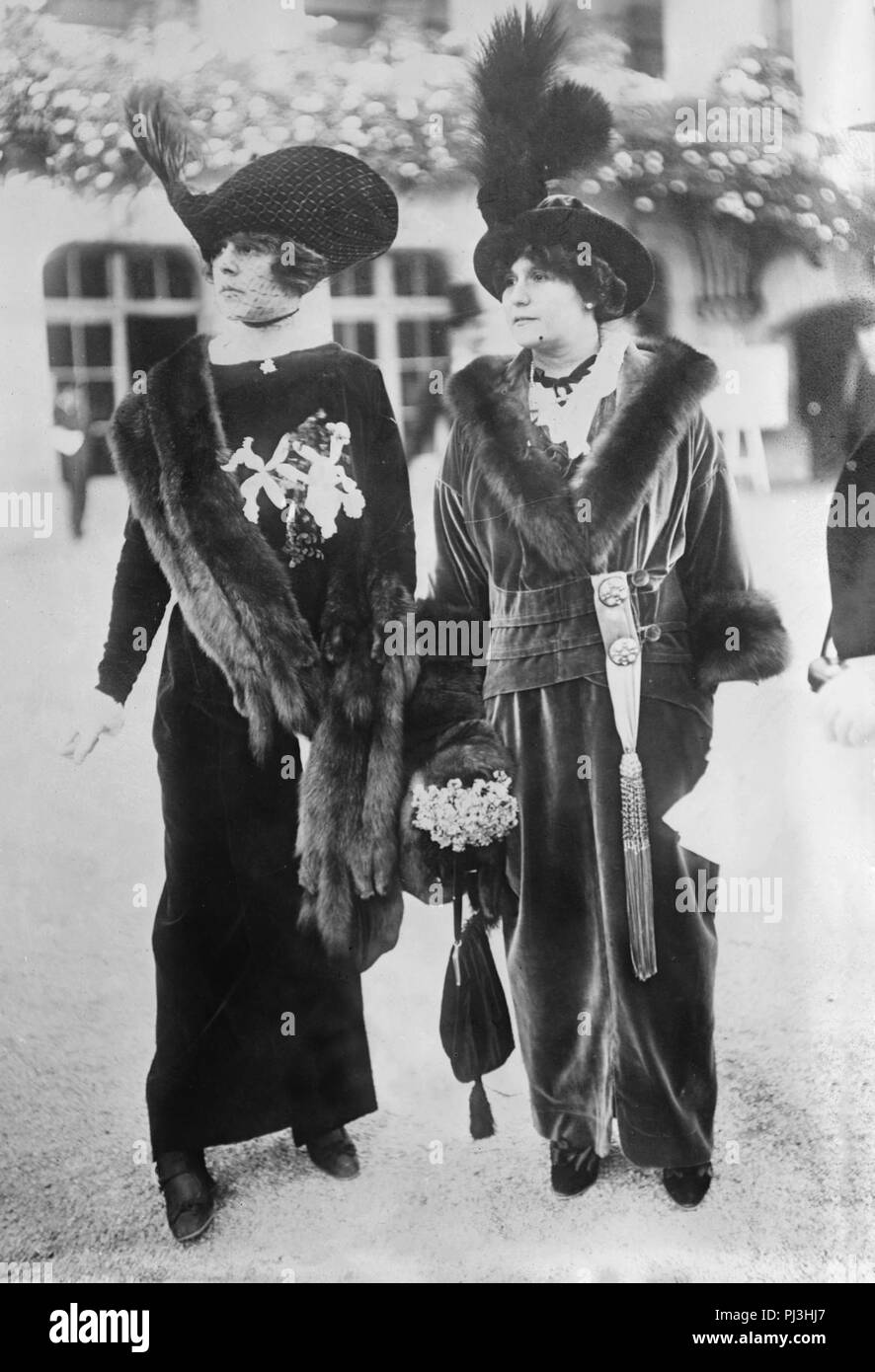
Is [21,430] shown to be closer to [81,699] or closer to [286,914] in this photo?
[81,699]

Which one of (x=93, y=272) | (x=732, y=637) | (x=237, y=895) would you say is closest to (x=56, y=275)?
(x=93, y=272)

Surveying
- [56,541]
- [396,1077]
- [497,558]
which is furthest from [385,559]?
[396,1077]

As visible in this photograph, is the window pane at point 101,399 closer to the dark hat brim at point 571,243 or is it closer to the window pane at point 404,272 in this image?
the window pane at point 404,272

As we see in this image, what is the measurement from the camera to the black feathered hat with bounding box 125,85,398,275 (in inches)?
135

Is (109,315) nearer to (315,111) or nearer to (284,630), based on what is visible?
(315,111)

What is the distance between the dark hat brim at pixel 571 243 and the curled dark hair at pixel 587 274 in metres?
0.01

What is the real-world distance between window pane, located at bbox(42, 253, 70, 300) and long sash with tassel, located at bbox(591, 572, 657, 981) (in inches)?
63.6

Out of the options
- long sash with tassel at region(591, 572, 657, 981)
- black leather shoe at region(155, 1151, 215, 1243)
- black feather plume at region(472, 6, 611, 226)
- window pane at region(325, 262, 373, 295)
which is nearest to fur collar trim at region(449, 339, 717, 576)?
long sash with tassel at region(591, 572, 657, 981)

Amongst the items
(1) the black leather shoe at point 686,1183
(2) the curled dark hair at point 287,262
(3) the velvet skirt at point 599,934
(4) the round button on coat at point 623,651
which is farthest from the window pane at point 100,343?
(1) the black leather shoe at point 686,1183

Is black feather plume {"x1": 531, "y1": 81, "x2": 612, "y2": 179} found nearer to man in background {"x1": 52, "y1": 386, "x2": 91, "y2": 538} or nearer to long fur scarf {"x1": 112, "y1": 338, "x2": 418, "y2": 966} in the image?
long fur scarf {"x1": 112, "y1": 338, "x2": 418, "y2": 966}

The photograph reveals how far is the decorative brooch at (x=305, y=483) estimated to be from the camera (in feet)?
11.3

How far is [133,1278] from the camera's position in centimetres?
359
